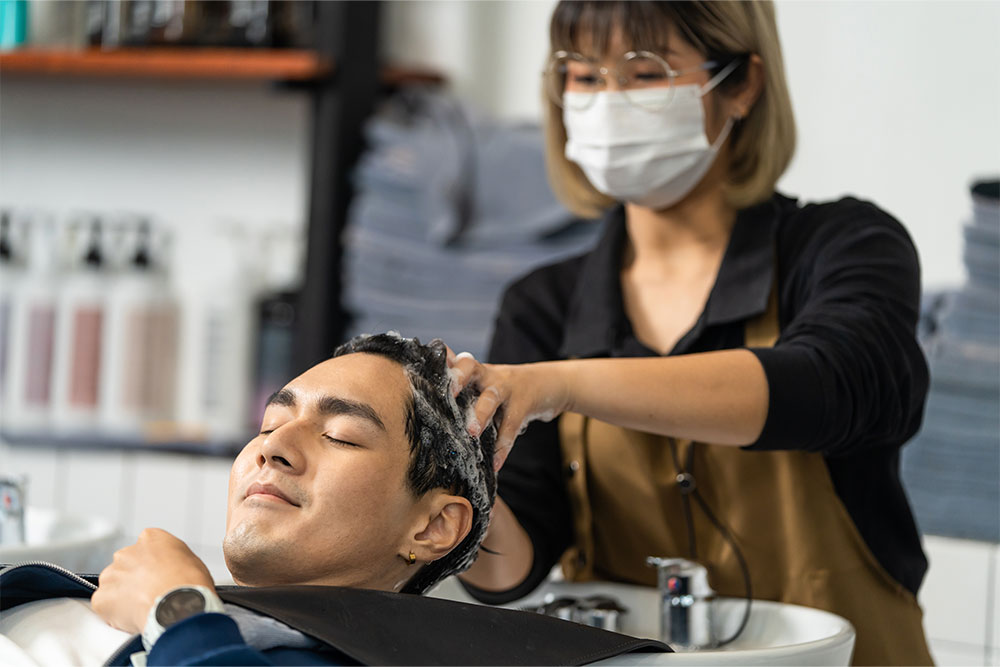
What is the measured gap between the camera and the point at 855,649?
4.03ft

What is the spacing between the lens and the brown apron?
1.23 metres

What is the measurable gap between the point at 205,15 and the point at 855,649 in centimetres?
155

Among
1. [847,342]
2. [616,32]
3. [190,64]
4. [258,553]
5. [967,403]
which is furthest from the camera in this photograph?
[190,64]

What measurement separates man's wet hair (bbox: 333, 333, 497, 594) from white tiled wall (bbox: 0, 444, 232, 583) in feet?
3.49

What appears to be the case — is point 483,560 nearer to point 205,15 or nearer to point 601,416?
point 601,416

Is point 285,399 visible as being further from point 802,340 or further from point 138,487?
point 138,487

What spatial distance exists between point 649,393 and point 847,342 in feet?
0.69

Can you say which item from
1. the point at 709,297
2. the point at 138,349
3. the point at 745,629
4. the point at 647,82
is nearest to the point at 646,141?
the point at 647,82

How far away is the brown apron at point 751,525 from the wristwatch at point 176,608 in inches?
24.9

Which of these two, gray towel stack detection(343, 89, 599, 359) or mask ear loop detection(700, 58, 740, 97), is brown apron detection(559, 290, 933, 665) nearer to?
mask ear loop detection(700, 58, 740, 97)

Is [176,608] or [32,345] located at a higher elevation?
[176,608]

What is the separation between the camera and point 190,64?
201 centimetres

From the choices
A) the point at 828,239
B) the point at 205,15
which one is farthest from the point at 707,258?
the point at 205,15

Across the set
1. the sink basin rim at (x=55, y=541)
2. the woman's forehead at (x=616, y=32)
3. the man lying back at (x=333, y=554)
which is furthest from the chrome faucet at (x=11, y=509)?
the woman's forehead at (x=616, y=32)
